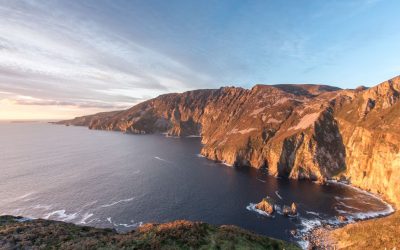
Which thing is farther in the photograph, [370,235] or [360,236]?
[360,236]

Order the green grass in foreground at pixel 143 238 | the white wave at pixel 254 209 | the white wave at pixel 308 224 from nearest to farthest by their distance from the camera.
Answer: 1. the green grass in foreground at pixel 143 238
2. the white wave at pixel 308 224
3. the white wave at pixel 254 209

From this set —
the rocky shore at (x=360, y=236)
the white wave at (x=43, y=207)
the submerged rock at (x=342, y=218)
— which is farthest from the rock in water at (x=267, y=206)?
the white wave at (x=43, y=207)

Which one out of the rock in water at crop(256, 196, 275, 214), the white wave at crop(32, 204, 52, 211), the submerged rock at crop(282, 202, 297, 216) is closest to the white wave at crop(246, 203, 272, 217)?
the rock in water at crop(256, 196, 275, 214)


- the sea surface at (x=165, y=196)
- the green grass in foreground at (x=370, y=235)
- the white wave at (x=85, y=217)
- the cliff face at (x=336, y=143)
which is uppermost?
the cliff face at (x=336, y=143)

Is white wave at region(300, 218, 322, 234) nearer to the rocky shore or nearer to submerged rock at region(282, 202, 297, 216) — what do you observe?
the rocky shore

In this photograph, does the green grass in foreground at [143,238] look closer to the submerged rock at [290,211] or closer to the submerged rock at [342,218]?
the submerged rock at [290,211]

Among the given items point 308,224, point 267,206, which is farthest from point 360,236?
point 267,206

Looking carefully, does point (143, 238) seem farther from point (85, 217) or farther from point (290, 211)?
point (290, 211)
